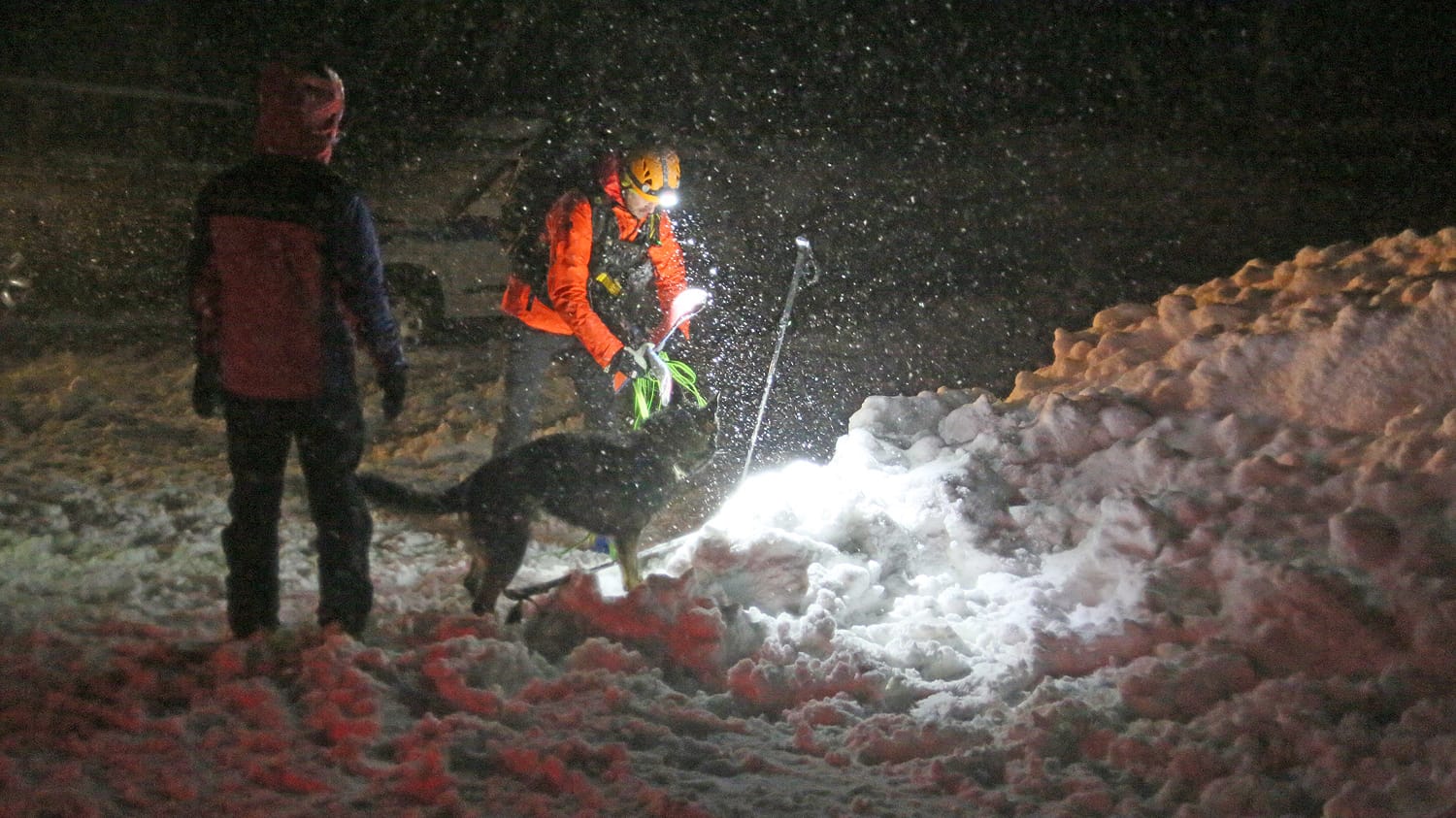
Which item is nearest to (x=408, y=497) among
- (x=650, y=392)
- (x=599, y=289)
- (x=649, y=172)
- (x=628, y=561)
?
(x=628, y=561)

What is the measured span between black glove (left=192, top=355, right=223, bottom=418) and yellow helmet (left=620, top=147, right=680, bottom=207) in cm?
178

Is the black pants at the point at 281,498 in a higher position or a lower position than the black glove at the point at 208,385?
lower

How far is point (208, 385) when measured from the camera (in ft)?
11.8

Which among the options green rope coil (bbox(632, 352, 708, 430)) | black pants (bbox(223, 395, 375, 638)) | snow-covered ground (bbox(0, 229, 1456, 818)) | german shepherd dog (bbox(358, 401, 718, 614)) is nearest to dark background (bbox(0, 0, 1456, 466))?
green rope coil (bbox(632, 352, 708, 430))

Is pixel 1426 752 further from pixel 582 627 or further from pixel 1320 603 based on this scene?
pixel 582 627

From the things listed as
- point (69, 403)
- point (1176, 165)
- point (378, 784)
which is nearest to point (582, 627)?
point (378, 784)

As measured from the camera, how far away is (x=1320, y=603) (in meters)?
3.40

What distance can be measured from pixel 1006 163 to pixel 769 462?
9.78 metres

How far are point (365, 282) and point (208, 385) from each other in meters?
0.61

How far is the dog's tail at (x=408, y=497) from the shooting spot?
389 centimetres

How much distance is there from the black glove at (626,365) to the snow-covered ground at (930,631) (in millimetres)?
756

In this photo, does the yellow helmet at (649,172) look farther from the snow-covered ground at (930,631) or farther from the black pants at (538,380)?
the snow-covered ground at (930,631)

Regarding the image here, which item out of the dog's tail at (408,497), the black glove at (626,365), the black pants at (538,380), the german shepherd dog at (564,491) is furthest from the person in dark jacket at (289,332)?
the black pants at (538,380)

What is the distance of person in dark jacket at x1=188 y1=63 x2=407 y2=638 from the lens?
11.0ft
